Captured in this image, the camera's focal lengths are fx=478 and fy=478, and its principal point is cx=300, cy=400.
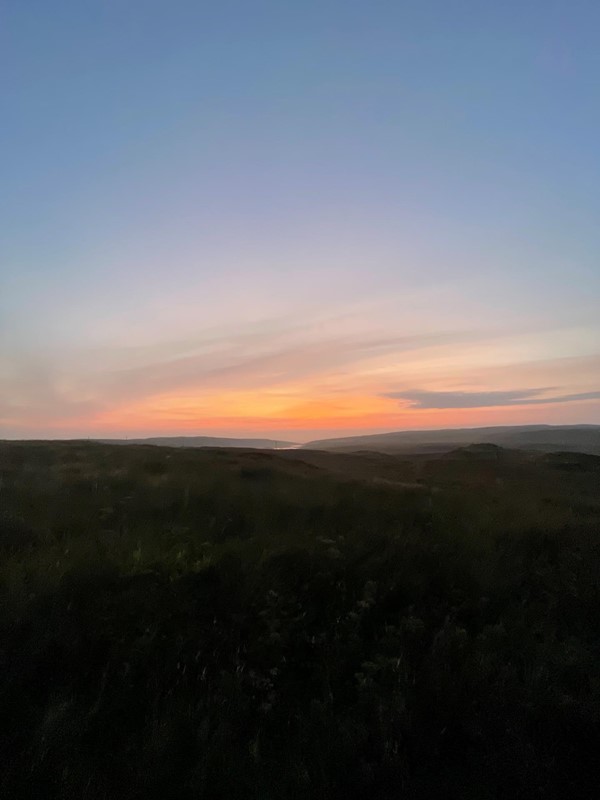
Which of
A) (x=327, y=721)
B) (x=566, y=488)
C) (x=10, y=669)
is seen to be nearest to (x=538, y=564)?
(x=327, y=721)

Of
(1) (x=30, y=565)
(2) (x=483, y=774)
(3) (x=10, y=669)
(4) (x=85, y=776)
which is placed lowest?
(2) (x=483, y=774)

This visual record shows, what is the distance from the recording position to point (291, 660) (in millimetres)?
4633

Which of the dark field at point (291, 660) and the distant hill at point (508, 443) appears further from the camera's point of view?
the distant hill at point (508, 443)

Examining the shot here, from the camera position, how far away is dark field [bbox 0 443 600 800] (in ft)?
11.3

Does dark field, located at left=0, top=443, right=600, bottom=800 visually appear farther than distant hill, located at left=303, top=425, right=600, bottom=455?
No

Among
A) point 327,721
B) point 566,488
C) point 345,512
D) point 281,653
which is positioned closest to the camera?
point 327,721

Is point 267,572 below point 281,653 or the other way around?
the other way around

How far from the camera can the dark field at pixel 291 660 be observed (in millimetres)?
3445

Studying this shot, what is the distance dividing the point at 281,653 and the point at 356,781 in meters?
1.39

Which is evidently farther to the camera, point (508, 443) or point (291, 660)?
point (508, 443)

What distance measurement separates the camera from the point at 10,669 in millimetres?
4035

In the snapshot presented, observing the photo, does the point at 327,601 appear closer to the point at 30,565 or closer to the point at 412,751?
the point at 412,751

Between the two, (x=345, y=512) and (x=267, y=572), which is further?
(x=345, y=512)

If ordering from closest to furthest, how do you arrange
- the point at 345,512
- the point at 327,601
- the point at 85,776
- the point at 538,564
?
the point at 85,776 → the point at 327,601 → the point at 538,564 → the point at 345,512
